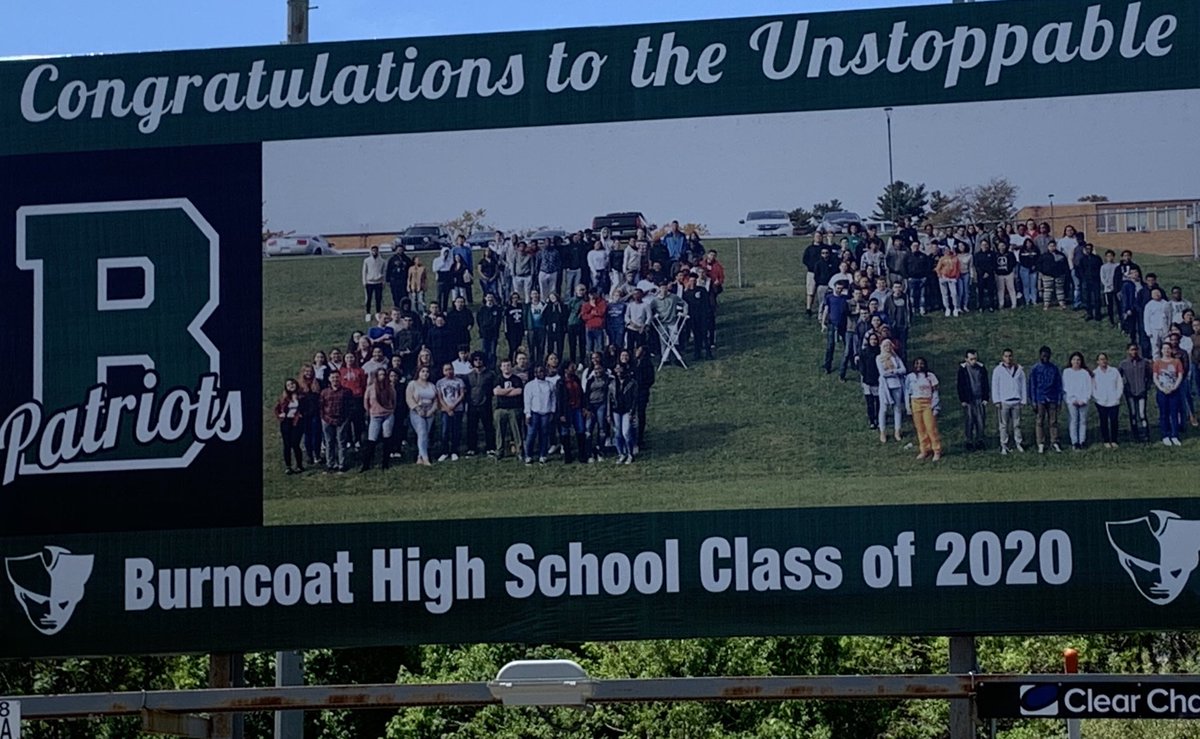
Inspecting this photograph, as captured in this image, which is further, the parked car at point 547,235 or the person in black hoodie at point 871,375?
the parked car at point 547,235

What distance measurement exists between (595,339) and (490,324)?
60 cm

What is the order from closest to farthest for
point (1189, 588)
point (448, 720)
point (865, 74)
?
1. point (1189, 588)
2. point (865, 74)
3. point (448, 720)

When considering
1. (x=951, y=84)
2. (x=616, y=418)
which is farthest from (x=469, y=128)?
(x=951, y=84)

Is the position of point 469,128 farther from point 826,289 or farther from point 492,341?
point 826,289

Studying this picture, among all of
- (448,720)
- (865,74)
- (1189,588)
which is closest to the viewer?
(1189,588)

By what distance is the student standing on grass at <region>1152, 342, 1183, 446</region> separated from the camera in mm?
9961

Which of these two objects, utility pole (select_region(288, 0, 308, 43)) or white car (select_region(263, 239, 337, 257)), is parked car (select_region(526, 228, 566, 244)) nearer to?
white car (select_region(263, 239, 337, 257))

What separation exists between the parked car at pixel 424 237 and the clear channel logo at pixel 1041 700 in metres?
3.99

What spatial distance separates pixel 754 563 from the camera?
394 inches

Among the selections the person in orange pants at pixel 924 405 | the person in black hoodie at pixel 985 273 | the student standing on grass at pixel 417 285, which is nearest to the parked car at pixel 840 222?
the person in black hoodie at pixel 985 273

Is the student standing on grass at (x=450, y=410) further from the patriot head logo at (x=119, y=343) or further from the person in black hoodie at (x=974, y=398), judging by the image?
the person in black hoodie at (x=974, y=398)

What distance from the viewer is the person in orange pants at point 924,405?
10070mm

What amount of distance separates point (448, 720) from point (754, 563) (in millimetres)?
14188

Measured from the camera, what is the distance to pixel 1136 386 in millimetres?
10008
